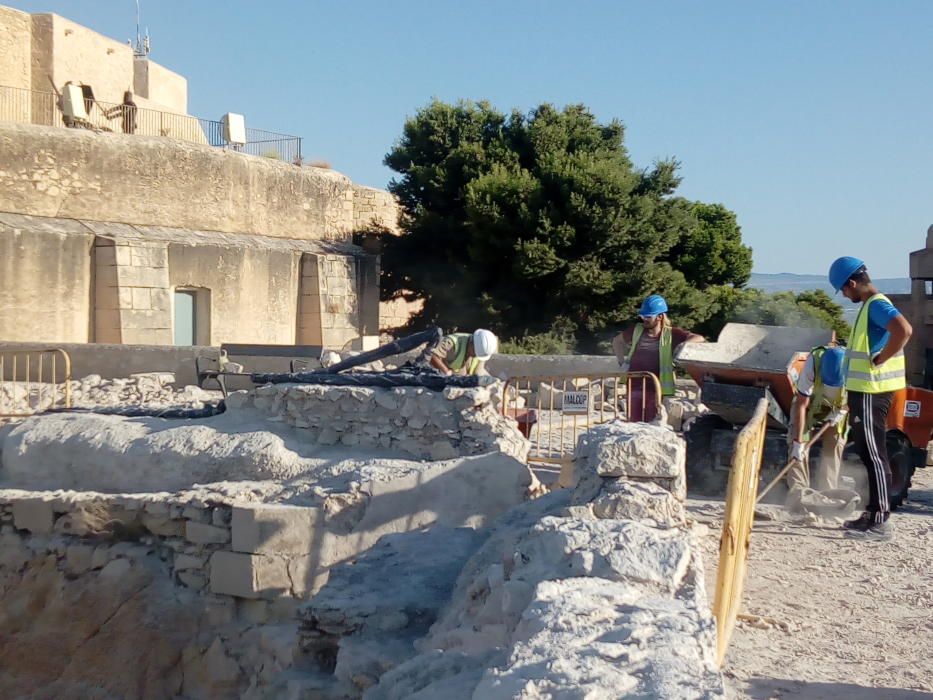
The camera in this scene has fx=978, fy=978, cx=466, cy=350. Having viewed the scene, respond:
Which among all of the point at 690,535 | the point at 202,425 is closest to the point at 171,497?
the point at 202,425

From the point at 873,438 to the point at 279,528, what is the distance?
12.7 ft

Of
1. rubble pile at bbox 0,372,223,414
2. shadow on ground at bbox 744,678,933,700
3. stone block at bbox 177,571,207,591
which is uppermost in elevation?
rubble pile at bbox 0,372,223,414

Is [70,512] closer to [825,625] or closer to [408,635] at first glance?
[408,635]

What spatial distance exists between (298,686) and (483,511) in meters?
2.01

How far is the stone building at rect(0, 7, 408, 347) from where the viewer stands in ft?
60.0

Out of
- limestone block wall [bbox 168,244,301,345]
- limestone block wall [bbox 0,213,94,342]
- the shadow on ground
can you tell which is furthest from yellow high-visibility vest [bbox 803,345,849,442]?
limestone block wall [bbox 168,244,301,345]

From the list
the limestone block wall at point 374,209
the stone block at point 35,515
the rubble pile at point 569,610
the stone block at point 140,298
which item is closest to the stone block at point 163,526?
the stone block at point 35,515

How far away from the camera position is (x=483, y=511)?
20.6ft

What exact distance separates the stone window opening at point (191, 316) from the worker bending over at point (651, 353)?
555 inches

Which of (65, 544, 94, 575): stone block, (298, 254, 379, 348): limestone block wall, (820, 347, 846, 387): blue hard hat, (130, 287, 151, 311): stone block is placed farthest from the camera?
(298, 254, 379, 348): limestone block wall

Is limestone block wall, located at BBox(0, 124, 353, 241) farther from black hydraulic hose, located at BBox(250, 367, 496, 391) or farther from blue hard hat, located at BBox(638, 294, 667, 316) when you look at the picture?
blue hard hat, located at BBox(638, 294, 667, 316)

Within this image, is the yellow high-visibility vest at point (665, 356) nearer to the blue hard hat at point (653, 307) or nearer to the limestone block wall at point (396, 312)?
the blue hard hat at point (653, 307)

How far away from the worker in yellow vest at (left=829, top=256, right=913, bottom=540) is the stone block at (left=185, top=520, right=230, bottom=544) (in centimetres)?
418

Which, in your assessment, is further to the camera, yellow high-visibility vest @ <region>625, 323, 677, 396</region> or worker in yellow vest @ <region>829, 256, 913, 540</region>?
yellow high-visibility vest @ <region>625, 323, 677, 396</region>
